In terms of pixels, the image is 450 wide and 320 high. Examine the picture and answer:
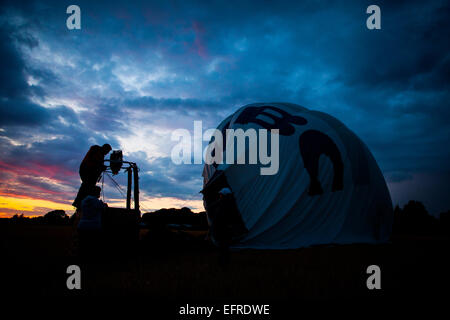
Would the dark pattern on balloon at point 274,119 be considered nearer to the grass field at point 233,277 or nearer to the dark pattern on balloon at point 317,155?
the dark pattern on balloon at point 317,155

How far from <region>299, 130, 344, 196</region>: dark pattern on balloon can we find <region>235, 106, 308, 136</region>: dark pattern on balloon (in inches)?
24.6

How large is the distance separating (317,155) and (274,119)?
2.21m

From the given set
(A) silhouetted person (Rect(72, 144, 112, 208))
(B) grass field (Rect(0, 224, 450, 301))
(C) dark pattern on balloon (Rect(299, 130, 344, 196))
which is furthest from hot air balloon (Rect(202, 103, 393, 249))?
(A) silhouetted person (Rect(72, 144, 112, 208))

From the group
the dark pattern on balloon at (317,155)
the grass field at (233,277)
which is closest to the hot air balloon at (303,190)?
the dark pattern on balloon at (317,155)

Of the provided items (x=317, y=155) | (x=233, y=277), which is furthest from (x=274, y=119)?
(x=233, y=277)

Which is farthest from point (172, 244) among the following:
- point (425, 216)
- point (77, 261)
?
point (425, 216)

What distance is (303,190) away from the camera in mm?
9555

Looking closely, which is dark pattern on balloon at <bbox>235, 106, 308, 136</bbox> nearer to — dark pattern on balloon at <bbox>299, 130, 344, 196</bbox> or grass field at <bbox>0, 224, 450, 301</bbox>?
dark pattern on balloon at <bbox>299, 130, 344, 196</bbox>

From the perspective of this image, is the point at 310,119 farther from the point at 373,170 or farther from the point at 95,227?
the point at 95,227

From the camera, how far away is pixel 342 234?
32.0ft

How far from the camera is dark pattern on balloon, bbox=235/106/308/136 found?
33.9ft

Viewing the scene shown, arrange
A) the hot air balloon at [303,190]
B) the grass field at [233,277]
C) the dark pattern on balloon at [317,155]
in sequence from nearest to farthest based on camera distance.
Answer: the grass field at [233,277] → the hot air balloon at [303,190] → the dark pattern on balloon at [317,155]

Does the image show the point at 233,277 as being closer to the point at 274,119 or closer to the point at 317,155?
the point at 317,155

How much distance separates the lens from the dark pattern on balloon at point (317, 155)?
973 centimetres
